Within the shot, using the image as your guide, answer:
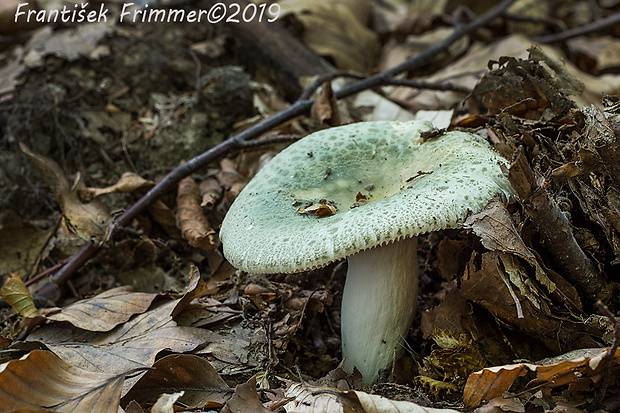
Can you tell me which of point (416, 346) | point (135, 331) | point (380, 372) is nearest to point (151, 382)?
point (135, 331)

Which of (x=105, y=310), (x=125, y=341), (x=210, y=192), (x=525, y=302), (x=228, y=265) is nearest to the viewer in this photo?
(x=525, y=302)

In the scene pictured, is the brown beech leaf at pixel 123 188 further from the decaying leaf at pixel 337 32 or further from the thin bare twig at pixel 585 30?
the thin bare twig at pixel 585 30

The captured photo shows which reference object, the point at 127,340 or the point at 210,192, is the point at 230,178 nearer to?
Result: the point at 210,192

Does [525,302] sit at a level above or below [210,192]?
A: above

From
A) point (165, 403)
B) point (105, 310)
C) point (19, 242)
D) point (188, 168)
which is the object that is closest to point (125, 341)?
point (105, 310)

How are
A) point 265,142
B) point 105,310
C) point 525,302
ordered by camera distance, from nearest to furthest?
point 525,302, point 105,310, point 265,142

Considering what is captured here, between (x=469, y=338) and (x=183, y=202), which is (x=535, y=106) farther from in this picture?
(x=183, y=202)

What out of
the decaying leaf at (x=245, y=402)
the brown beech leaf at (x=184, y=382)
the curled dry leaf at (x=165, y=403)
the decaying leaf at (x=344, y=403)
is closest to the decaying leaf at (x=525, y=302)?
the decaying leaf at (x=344, y=403)

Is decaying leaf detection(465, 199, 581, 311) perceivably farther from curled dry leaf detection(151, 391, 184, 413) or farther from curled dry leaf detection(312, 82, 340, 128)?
curled dry leaf detection(312, 82, 340, 128)
